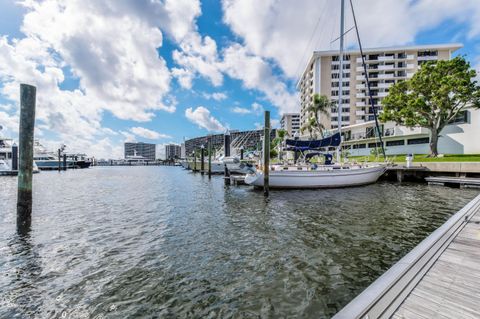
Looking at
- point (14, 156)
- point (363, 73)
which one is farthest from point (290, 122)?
point (14, 156)

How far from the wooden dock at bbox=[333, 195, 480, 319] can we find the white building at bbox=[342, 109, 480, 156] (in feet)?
114

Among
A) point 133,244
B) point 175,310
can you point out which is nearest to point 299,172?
point 133,244

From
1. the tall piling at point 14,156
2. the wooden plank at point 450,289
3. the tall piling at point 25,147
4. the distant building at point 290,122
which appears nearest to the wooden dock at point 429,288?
the wooden plank at point 450,289

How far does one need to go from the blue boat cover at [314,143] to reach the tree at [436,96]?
16345 mm

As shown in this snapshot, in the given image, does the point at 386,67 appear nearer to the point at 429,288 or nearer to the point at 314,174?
the point at 314,174

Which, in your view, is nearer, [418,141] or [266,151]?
[266,151]

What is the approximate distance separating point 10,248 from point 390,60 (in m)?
78.7

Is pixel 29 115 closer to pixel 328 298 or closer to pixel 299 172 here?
pixel 328 298

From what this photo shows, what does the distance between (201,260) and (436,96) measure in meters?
Result: 35.2

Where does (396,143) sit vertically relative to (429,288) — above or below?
above

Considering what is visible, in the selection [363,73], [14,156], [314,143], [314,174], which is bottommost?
[314,174]

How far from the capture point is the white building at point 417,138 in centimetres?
2981

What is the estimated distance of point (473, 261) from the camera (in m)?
3.99

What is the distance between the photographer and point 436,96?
27891 millimetres
